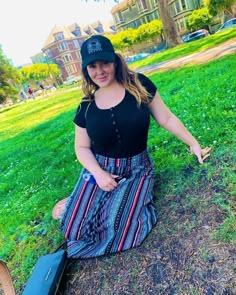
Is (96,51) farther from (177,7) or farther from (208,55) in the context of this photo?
(177,7)

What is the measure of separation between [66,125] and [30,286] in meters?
5.54

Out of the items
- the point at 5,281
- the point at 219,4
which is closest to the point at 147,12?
the point at 219,4

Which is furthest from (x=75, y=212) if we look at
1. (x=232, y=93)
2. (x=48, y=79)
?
(x=48, y=79)

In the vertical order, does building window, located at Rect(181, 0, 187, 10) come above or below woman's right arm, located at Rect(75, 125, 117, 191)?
above

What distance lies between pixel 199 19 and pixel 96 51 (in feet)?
123

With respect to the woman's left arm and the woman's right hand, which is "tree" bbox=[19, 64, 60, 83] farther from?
the woman's right hand

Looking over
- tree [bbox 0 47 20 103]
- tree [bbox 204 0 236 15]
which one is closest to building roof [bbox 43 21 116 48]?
tree [bbox 0 47 20 103]

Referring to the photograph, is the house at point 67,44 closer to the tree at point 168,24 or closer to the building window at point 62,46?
the building window at point 62,46

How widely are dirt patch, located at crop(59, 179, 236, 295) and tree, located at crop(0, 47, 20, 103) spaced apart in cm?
3571

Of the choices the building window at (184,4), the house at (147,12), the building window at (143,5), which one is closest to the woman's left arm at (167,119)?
the house at (147,12)

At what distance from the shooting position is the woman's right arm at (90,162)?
223 cm

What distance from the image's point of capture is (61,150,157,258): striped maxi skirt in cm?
207

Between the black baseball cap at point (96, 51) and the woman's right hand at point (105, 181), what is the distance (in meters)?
0.84

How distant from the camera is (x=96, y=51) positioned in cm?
207
